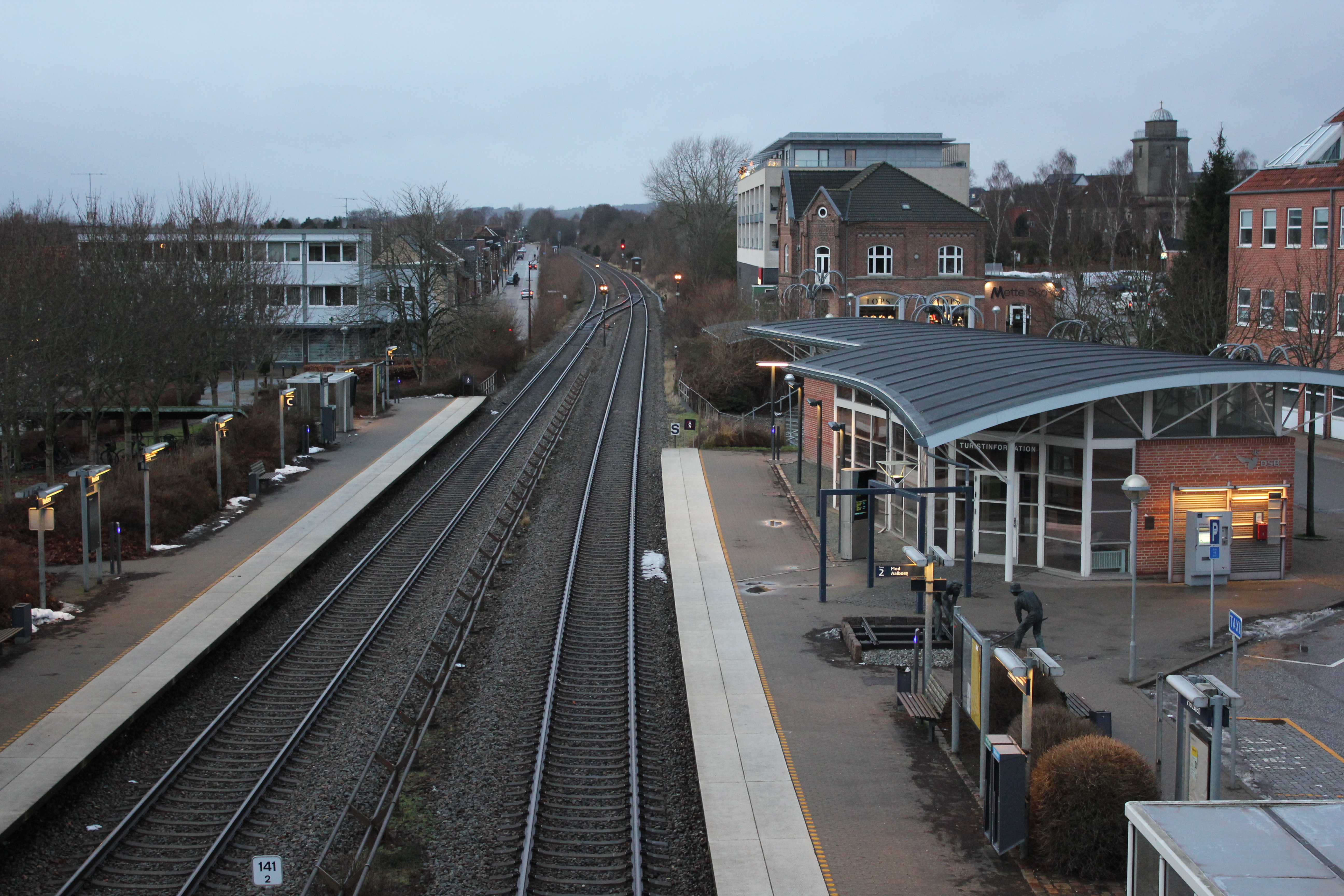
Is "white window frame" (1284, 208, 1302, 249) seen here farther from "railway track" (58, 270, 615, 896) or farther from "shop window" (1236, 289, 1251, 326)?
"railway track" (58, 270, 615, 896)

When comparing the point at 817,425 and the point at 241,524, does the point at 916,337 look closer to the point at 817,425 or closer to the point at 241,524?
the point at 817,425

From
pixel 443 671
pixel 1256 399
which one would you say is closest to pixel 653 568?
pixel 443 671

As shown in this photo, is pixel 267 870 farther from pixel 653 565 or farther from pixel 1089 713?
pixel 653 565

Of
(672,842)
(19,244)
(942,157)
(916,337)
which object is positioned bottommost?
(672,842)

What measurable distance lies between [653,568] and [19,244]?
75.1 feet

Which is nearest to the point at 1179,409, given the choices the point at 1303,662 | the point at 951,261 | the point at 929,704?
the point at 1303,662

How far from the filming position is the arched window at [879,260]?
53.6 m

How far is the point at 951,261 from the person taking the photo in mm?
53875

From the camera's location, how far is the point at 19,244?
3244cm

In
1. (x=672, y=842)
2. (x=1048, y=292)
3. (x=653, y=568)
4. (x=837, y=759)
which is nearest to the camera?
(x=672, y=842)

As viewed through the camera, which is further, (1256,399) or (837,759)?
(1256,399)

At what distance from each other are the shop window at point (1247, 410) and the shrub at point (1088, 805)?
10.6 metres

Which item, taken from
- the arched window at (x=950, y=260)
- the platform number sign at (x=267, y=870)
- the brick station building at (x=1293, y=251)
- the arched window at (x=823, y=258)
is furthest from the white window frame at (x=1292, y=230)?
the platform number sign at (x=267, y=870)

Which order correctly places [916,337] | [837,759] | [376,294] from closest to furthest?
[837,759] → [916,337] → [376,294]
